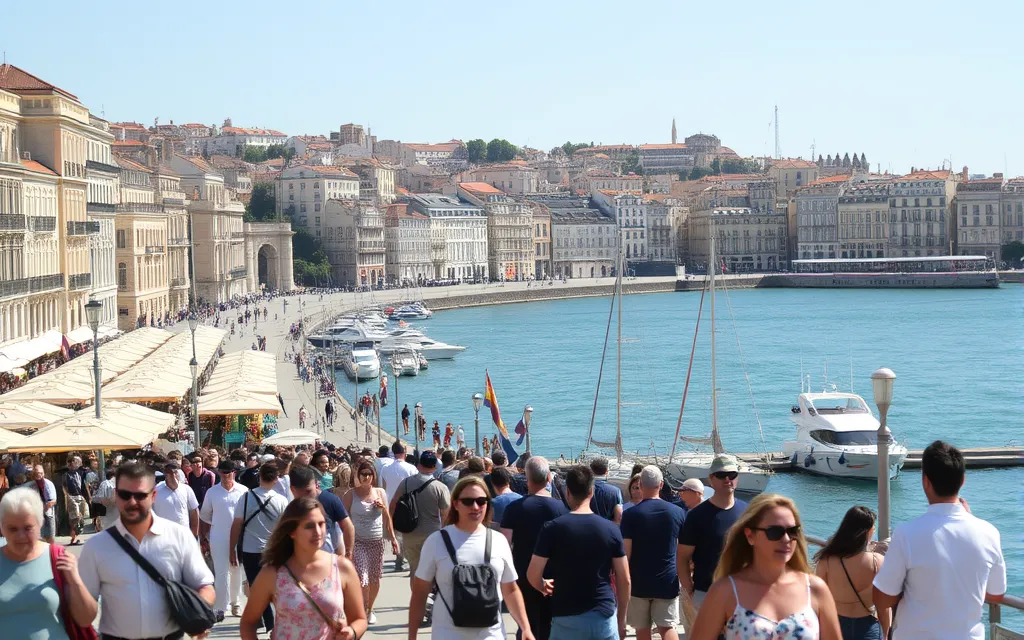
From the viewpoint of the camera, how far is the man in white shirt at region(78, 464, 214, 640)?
4.13 m

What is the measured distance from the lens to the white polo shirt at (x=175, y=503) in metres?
7.07

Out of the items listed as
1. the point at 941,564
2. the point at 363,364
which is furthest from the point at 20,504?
the point at 363,364

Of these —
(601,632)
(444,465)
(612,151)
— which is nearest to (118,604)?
(601,632)

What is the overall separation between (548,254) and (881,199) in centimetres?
2773

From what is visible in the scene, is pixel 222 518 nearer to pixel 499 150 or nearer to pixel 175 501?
pixel 175 501

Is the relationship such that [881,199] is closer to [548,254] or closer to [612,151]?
[548,254]

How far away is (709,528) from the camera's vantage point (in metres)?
5.25

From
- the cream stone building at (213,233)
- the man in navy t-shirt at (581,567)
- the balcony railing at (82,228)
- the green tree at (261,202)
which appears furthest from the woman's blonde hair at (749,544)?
the green tree at (261,202)

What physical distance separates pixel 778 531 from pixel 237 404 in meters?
14.9

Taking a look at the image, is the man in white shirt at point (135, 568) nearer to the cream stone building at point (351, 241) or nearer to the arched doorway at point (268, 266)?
the arched doorway at point (268, 266)

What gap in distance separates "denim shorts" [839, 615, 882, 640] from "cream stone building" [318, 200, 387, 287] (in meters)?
93.7

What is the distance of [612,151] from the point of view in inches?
6934

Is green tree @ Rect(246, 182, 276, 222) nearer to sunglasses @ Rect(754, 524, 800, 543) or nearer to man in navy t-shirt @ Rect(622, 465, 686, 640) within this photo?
man in navy t-shirt @ Rect(622, 465, 686, 640)

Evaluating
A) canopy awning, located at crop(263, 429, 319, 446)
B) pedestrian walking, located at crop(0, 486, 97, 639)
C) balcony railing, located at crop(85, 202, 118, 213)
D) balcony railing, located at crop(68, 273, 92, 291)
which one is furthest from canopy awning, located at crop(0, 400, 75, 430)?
balcony railing, located at crop(85, 202, 118, 213)
